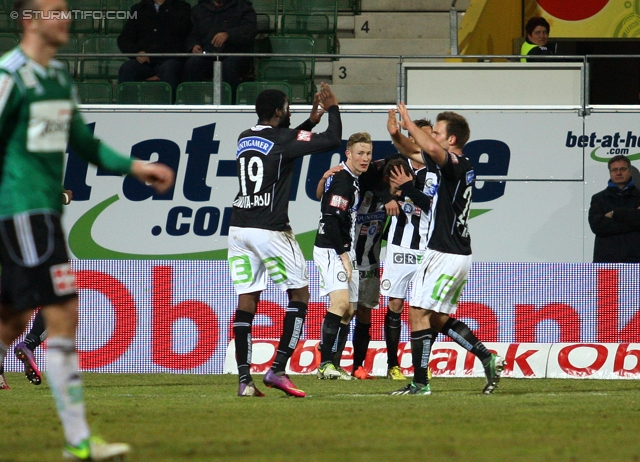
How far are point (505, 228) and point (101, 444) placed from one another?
9857mm

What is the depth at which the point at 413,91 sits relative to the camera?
13.7 meters

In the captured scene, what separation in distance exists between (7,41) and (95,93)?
94.0 inches

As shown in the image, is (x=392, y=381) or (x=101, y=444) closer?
(x=101, y=444)

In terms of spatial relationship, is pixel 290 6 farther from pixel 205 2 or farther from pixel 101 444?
pixel 101 444

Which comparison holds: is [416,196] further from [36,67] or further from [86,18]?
[86,18]

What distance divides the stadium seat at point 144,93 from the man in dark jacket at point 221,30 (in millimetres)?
395

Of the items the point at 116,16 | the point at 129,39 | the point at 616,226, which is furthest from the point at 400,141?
the point at 116,16

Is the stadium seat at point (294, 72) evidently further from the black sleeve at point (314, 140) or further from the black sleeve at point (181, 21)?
the black sleeve at point (314, 140)

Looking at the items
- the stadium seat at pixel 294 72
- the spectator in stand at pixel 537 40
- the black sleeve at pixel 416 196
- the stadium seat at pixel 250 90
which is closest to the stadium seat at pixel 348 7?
the stadium seat at pixel 294 72

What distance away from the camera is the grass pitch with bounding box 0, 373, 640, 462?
4695 mm

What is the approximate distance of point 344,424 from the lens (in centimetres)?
584

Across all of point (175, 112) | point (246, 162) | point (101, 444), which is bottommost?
point (101, 444)

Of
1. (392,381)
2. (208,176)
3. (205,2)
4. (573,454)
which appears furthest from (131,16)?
(573,454)

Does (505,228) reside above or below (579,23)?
below
